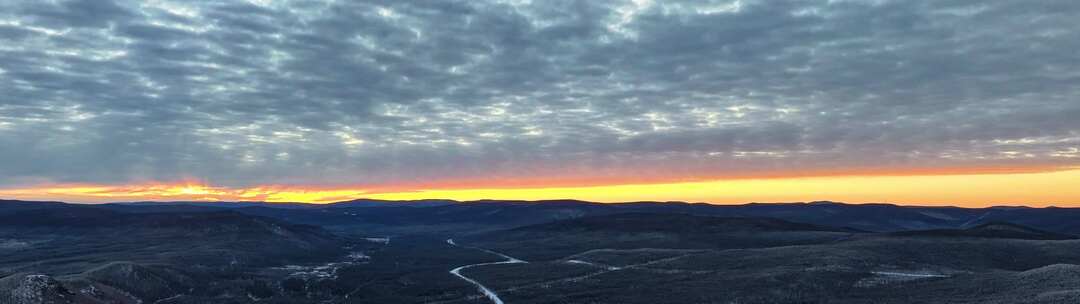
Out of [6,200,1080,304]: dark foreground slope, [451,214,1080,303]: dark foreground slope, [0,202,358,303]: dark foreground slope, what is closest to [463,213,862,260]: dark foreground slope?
[6,200,1080,304]: dark foreground slope

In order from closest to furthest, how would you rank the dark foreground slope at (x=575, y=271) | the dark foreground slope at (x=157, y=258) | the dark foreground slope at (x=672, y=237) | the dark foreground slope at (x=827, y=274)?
the dark foreground slope at (x=827, y=274) < the dark foreground slope at (x=575, y=271) < the dark foreground slope at (x=157, y=258) < the dark foreground slope at (x=672, y=237)

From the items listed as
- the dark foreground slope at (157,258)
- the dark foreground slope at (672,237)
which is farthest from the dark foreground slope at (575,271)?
the dark foreground slope at (672,237)

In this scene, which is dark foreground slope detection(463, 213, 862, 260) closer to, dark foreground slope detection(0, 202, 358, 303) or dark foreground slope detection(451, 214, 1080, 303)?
dark foreground slope detection(451, 214, 1080, 303)

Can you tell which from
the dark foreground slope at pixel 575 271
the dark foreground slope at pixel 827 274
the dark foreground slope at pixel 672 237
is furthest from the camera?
the dark foreground slope at pixel 672 237

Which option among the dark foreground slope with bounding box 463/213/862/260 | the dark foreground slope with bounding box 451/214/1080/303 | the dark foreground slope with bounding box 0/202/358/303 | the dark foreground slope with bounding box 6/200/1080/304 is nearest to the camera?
the dark foreground slope with bounding box 451/214/1080/303

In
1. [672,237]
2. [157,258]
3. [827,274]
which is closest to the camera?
[827,274]

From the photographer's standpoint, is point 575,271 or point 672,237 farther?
point 672,237

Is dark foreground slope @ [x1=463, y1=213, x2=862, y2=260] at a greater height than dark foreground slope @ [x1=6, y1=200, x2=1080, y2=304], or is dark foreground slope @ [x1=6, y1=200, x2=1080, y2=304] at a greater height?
dark foreground slope @ [x1=463, y1=213, x2=862, y2=260]

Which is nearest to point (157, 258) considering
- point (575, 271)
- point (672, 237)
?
Answer: point (575, 271)

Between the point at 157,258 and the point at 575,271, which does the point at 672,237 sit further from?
the point at 157,258

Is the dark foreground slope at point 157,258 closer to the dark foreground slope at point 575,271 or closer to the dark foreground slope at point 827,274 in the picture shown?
the dark foreground slope at point 575,271

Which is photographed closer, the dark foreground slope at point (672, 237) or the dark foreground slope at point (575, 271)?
the dark foreground slope at point (575, 271)

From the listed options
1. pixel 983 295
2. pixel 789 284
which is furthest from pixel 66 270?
pixel 983 295
